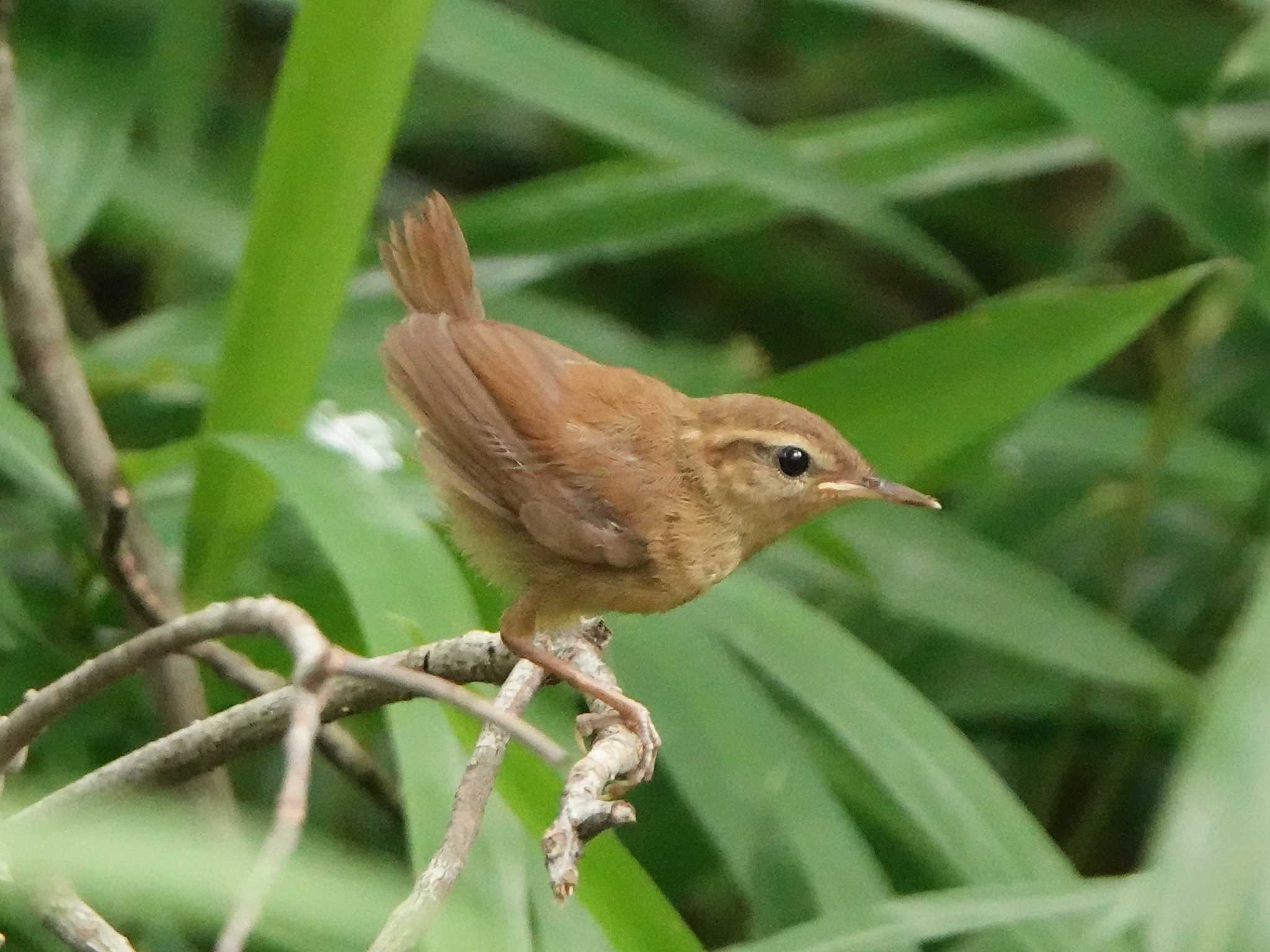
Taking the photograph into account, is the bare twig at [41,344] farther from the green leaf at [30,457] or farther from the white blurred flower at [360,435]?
the white blurred flower at [360,435]

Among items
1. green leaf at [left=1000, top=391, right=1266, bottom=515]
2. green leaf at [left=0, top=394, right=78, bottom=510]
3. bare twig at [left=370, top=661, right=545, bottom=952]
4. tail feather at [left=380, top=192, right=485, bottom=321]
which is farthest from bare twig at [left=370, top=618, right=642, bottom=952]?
green leaf at [left=1000, top=391, right=1266, bottom=515]

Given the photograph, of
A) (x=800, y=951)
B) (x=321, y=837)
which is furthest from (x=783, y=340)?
(x=800, y=951)

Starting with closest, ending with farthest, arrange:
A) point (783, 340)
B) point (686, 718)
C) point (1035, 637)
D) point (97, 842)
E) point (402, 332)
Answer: point (97, 842)
point (402, 332)
point (686, 718)
point (1035, 637)
point (783, 340)

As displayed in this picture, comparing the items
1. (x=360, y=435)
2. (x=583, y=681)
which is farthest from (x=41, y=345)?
(x=583, y=681)

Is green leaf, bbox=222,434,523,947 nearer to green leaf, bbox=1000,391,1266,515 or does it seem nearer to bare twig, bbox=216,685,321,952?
bare twig, bbox=216,685,321,952

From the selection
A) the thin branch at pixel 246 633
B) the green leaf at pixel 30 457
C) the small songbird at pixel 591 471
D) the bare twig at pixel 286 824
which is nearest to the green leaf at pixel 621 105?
the small songbird at pixel 591 471

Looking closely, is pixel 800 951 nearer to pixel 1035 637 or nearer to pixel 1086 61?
pixel 1035 637

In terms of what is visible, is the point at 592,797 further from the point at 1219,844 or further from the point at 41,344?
the point at 41,344
